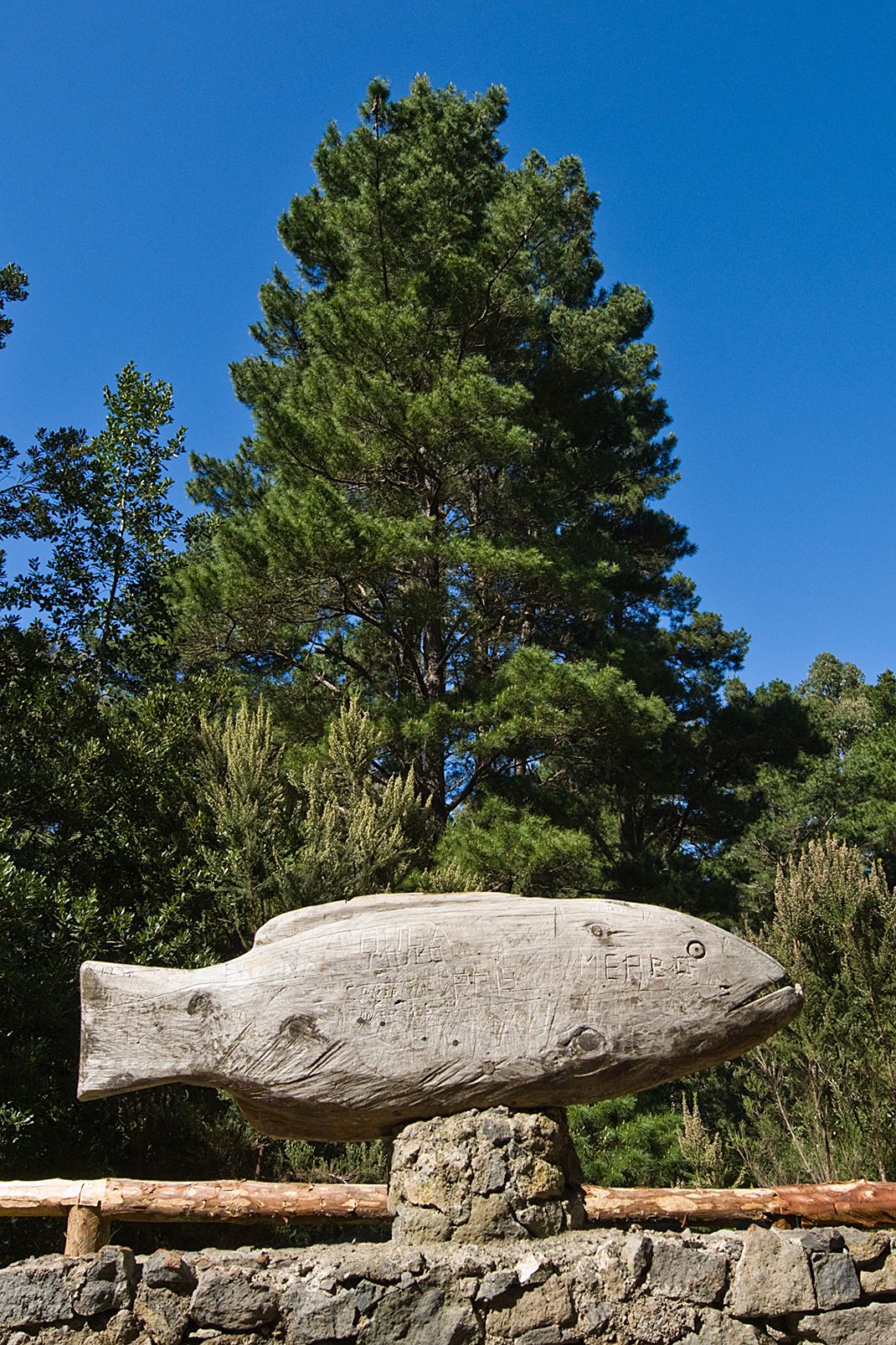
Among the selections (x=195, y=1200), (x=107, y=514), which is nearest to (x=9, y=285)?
(x=107, y=514)

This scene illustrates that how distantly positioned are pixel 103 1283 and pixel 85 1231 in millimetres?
349

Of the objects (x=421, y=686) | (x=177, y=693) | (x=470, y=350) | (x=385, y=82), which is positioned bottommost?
Answer: (x=177, y=693)

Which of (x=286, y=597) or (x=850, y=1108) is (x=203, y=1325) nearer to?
(x=850, y=1108)

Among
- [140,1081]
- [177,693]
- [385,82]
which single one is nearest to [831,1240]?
[140,1081]

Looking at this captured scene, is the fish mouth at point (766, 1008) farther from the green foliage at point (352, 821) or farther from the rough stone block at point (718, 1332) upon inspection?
the green foliage at point (352, 821)

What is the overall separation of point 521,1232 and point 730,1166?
6.65 m

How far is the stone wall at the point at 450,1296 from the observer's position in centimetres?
354

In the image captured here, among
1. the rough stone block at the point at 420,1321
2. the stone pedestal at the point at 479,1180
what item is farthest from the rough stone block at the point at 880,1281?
the rough stone block at the point at 420,1321

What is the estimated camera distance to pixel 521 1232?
379 centimetres

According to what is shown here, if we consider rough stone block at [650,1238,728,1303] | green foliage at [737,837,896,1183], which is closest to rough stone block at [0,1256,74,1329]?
rough stone block at [650,1238,728,1303]

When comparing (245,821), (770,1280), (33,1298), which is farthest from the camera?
(245,821)

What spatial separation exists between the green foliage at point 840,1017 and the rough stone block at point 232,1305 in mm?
5892

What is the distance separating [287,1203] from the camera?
4449 mm

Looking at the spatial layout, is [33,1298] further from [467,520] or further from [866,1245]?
[467,520]
